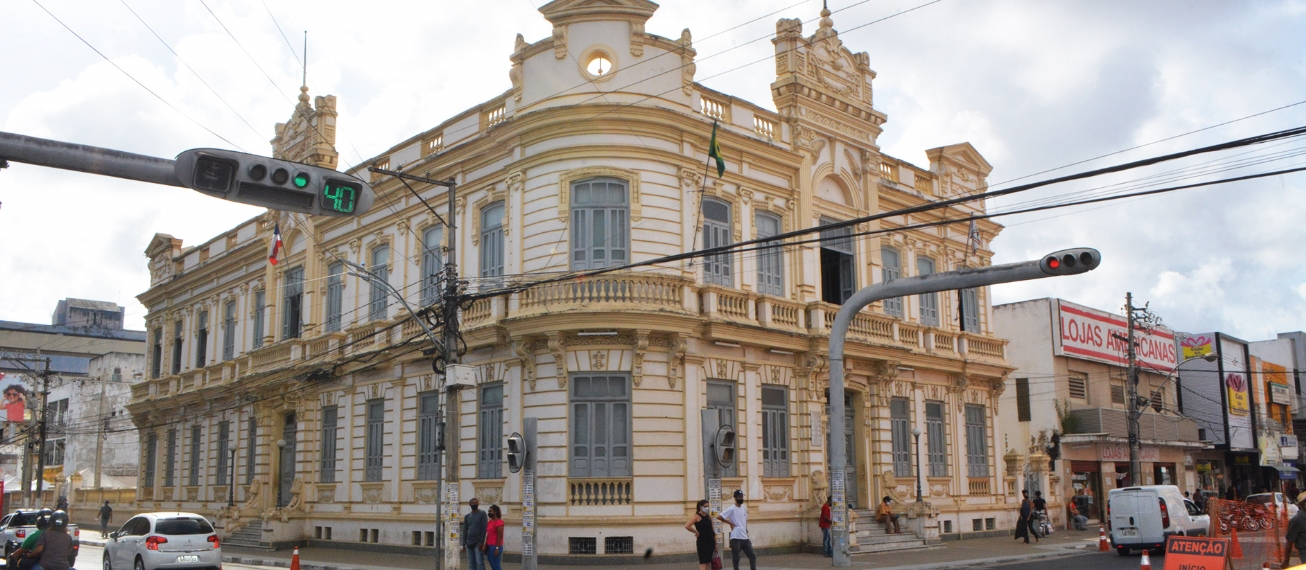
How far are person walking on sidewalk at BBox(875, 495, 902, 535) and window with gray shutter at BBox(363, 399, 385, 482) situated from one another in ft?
44.7

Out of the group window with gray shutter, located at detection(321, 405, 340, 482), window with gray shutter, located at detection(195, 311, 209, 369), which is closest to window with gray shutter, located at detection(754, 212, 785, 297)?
window with gray shutter, located at detection(321, 405, 340, 482)

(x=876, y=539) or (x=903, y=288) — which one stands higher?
(x=903, y=288)

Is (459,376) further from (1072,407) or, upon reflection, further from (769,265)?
(1072,407)

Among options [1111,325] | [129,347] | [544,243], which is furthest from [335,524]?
[129,347]

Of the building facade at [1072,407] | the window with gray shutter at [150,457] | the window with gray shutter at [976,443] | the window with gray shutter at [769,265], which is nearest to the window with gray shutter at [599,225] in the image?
the window with gray shutter at [769,265]

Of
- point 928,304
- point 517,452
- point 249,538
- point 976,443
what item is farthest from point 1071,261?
point 249,538

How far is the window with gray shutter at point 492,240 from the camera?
27.9 metres

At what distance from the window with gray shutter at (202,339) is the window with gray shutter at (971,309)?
2878 cm

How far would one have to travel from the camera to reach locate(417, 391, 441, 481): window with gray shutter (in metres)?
29.0

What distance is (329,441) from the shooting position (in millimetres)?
33875

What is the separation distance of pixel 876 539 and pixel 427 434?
12.0 m

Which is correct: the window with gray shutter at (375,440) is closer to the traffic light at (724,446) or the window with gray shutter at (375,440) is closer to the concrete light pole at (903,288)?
the concrete light pole at (903,288)

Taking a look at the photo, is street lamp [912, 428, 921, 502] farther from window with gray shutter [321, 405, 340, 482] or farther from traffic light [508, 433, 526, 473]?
window with gray shutter [321, 405, 340, 482]

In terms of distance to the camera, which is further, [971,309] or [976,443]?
[971,309]
